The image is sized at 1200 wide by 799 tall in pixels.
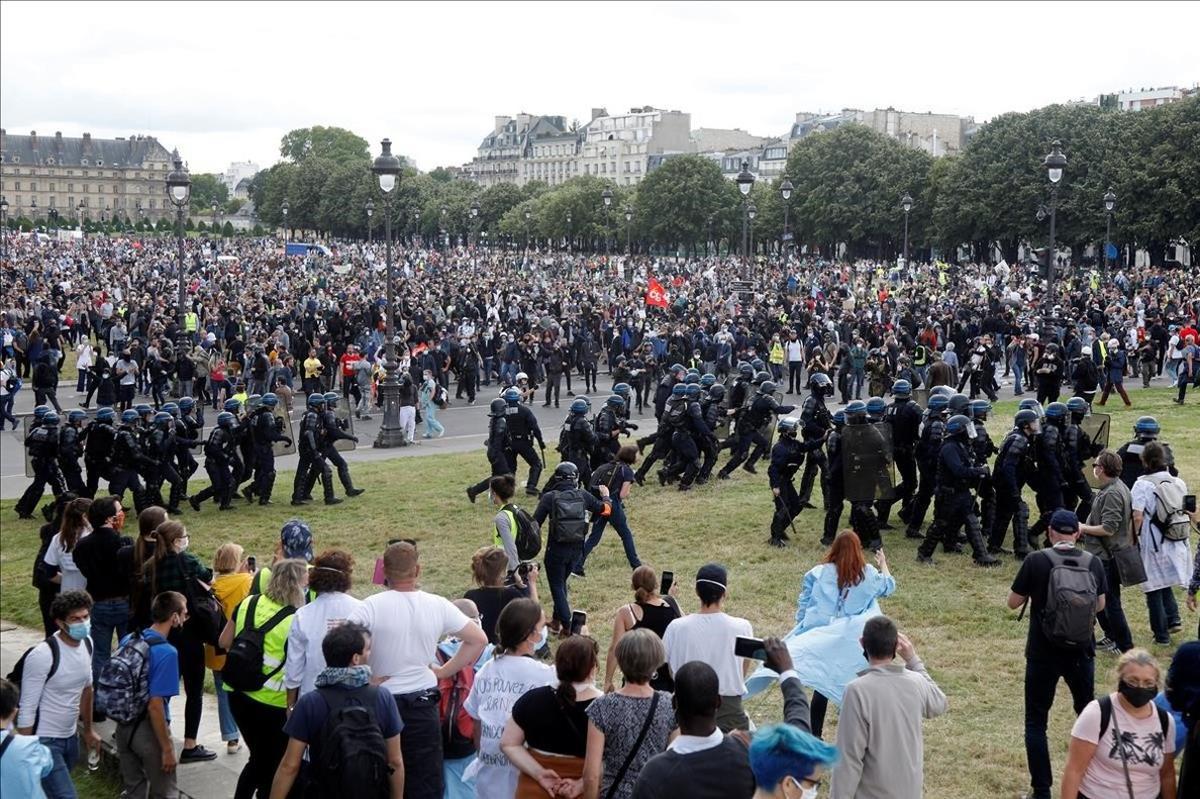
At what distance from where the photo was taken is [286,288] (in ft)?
168

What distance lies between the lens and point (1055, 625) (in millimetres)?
7660

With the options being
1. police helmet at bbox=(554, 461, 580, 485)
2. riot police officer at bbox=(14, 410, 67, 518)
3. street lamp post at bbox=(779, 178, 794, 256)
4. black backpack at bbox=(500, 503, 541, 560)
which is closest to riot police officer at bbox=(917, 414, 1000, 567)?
police helmet at bbox=(554, 461, 580, 485)

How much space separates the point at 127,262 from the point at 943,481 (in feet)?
203

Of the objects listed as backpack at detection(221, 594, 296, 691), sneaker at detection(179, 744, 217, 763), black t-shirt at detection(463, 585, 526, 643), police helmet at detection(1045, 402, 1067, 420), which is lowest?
sneaker at detection(179, 744, 217, 763)

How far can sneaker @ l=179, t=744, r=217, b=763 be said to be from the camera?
359 inches

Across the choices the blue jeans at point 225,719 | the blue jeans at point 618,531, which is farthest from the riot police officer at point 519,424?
the blue jeans at point 225,719

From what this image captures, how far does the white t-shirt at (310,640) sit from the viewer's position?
268 inches

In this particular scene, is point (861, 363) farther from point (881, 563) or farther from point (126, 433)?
point (881, 563)

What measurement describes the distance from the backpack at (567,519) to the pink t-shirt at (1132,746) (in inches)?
232

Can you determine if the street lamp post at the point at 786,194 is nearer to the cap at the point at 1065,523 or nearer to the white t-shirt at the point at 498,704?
the cap at the point at 1065,523

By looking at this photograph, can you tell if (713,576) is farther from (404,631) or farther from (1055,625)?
(1055,625)

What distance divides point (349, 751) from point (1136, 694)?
11.0ft

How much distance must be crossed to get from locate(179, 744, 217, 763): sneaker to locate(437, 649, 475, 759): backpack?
279cm

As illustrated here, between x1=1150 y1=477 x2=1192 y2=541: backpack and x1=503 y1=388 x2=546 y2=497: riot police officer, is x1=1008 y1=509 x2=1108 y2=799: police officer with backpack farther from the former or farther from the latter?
x1=503 y1=388 x2=546 y2=497: riot police officer
